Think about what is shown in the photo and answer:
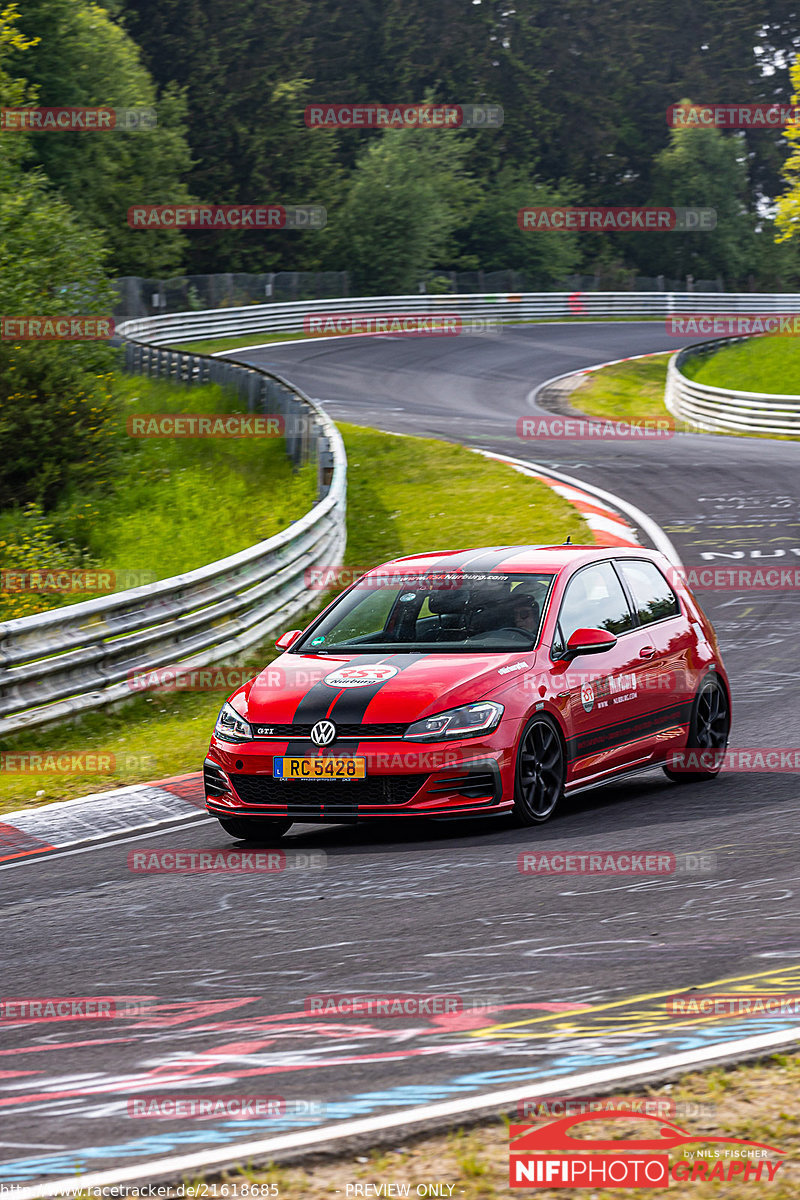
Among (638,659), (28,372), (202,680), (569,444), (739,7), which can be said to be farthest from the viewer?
(739,7)

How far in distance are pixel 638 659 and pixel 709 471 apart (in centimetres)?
1536

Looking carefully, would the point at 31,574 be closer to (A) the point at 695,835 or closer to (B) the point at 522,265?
(A) the point at 695,835

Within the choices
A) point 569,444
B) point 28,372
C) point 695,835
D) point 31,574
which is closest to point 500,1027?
point 695,835

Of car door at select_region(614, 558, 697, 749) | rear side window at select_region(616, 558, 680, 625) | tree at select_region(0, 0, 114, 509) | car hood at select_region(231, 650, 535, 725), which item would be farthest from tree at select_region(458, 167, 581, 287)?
car hood at select_region(231, 650, 535, 725)

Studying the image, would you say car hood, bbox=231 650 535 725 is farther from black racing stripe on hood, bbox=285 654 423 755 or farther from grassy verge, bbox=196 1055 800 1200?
grassy verge, bbox=196 1055 800 1200

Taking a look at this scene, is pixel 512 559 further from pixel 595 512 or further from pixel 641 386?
pixel 641 386

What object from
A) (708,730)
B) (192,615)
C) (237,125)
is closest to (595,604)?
(708,730)

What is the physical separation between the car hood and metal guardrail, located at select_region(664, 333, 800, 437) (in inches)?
959

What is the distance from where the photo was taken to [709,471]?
24.2 metres

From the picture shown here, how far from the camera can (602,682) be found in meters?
9.02

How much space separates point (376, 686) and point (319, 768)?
0.55 m

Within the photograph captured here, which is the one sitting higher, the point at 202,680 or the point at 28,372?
the point at 28,372

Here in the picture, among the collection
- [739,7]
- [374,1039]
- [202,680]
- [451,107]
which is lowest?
[202,680]

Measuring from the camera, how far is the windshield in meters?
8.86
